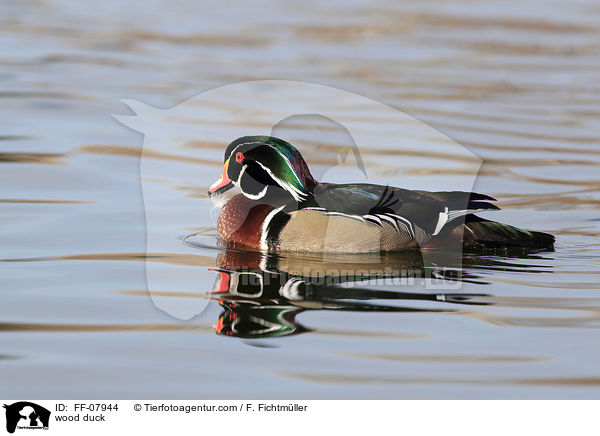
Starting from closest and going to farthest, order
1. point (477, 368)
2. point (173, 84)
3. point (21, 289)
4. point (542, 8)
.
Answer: point (477, 368)
point (21, 289)
point (173, 84)
point (542, 8)

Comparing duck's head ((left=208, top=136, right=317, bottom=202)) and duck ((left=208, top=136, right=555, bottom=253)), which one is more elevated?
duck's head ((left=208, top=136, right=317, bottom=202))

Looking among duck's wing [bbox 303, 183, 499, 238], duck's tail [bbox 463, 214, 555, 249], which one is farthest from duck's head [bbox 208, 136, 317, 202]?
duck's tail [bbox 463, 214, 555, 249]

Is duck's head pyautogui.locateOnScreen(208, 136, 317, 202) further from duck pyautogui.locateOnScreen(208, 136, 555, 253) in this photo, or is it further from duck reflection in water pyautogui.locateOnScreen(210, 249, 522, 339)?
duck reflection in water pyautogui.locateOnScreen(210, 249, 522, 339)

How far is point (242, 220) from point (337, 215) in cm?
73

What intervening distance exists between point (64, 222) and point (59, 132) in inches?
143

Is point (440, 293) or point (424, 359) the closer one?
point (424, 359)

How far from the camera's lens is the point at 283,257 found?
7391mm

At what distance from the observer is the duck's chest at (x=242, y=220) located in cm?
762

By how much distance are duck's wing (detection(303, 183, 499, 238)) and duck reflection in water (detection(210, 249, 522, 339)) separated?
0.76 ft

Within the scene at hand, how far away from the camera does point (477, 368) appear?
5.18m

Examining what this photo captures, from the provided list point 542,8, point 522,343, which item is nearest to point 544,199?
point 522,343

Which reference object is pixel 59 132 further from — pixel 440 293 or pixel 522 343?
pixel 522 343
